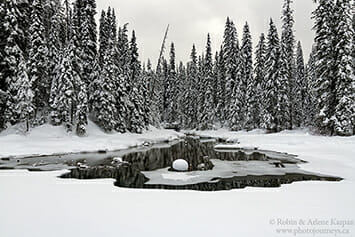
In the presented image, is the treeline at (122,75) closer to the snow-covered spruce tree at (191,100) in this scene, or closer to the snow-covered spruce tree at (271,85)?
the snow-covered spruce tree at (271,85)

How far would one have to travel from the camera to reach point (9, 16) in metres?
25.9

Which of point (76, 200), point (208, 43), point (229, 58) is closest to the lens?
point (76, 200)

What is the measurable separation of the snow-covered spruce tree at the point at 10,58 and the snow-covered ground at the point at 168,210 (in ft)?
57.3

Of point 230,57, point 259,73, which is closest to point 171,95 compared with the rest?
point 230,57

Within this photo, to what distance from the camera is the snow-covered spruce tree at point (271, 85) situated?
37094 millimetres

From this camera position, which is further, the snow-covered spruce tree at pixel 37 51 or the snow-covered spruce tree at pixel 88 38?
the snow-covered spruce tree at pixel 88 38

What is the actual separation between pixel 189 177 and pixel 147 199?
177 inches

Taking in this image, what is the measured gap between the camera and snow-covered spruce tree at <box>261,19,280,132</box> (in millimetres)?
37094

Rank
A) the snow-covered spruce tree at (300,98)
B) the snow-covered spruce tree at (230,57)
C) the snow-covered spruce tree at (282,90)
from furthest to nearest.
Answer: the snow-covered spruce tree at (230,57)
the snow-covered spruce tree at (300,98)
the snow-covered spruce tree at (282,90)

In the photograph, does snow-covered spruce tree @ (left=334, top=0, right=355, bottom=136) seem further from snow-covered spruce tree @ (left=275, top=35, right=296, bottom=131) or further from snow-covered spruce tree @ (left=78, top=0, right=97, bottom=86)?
snow-covered spruce tree @ (left=78, top=0, right=97, bottom=86)

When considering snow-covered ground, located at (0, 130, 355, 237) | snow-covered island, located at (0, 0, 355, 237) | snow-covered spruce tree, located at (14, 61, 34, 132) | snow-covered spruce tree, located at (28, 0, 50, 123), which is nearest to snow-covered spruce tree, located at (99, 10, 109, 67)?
snow-covered island, located at (0, 0, 355, 237)

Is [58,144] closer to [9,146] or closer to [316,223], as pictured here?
[9,146]

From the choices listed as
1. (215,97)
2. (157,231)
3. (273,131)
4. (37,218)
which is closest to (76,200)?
(37,218)


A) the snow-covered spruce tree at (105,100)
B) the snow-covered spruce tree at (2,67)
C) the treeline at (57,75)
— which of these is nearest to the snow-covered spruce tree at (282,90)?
the treeline at (57,75)
